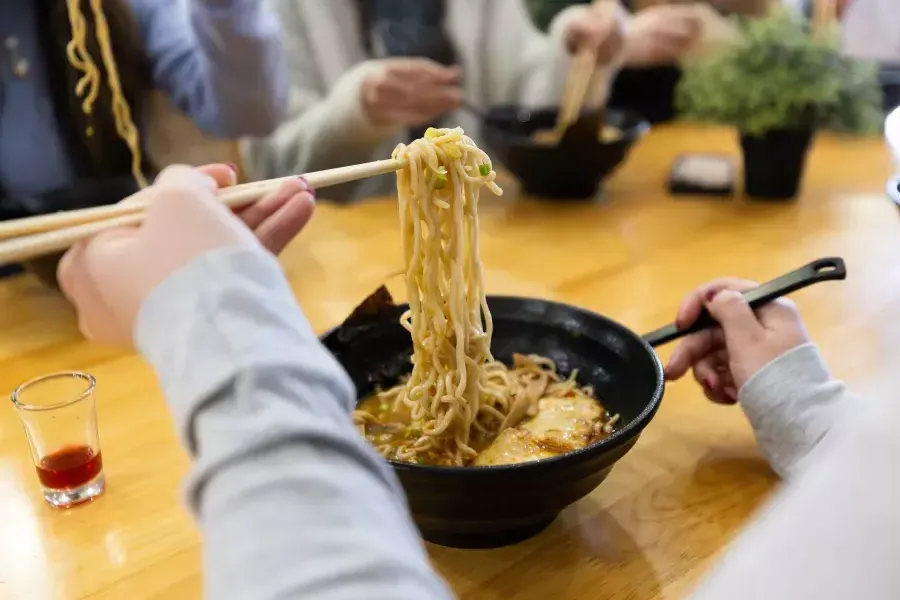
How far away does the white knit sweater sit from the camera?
2.17 meters

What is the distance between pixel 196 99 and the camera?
2.02 metres

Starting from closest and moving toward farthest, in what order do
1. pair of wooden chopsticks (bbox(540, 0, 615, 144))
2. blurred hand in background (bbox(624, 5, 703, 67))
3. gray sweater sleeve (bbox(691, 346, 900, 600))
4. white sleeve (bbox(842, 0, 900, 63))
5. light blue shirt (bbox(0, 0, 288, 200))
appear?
gray sweater sleeve (bbox(691, 346, 900, 600))
light blue shirt (bbox(0, 0, 288, 200))
pair of wooden chopsticks (bbox(540, 0, 615, 144))
white sleeve (bbox(842, 0, 900, 63))
blurred hand in background (bbox(624, 5, 703, 67))

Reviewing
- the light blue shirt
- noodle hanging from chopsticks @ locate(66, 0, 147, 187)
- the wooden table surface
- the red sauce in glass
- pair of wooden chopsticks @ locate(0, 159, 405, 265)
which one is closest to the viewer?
pair of wooden chopsticks @ locate(0, 159, 405, 265)

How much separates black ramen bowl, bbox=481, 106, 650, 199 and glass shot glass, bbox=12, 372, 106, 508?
47.9 inches

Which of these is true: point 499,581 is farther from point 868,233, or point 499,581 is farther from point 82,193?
point 868,233

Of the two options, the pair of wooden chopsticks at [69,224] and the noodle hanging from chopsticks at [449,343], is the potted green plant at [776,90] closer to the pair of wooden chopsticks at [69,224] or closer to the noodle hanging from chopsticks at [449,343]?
the noodle hanging from chopsticks at [449,343]

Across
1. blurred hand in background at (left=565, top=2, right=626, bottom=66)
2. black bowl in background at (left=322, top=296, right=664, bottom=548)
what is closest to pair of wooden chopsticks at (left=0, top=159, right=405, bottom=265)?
black bowl in background at (left=322, top=296, right=664, bottom=548)

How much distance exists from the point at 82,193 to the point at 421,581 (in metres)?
1.16

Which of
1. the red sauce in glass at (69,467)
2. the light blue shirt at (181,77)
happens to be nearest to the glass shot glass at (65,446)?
the red sauce in glass at (69,467)

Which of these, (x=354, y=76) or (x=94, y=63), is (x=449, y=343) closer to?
(x=94, y=63)

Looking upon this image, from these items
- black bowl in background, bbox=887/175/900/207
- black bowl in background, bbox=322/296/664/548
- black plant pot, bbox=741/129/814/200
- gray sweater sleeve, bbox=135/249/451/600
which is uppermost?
gray sweater sleeve, bbox=135/249/451/600

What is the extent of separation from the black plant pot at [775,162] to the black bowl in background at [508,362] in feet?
3.65

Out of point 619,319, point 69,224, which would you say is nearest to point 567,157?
point 619,319

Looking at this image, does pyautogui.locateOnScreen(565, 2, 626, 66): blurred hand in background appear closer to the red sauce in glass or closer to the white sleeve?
the white sleeve
